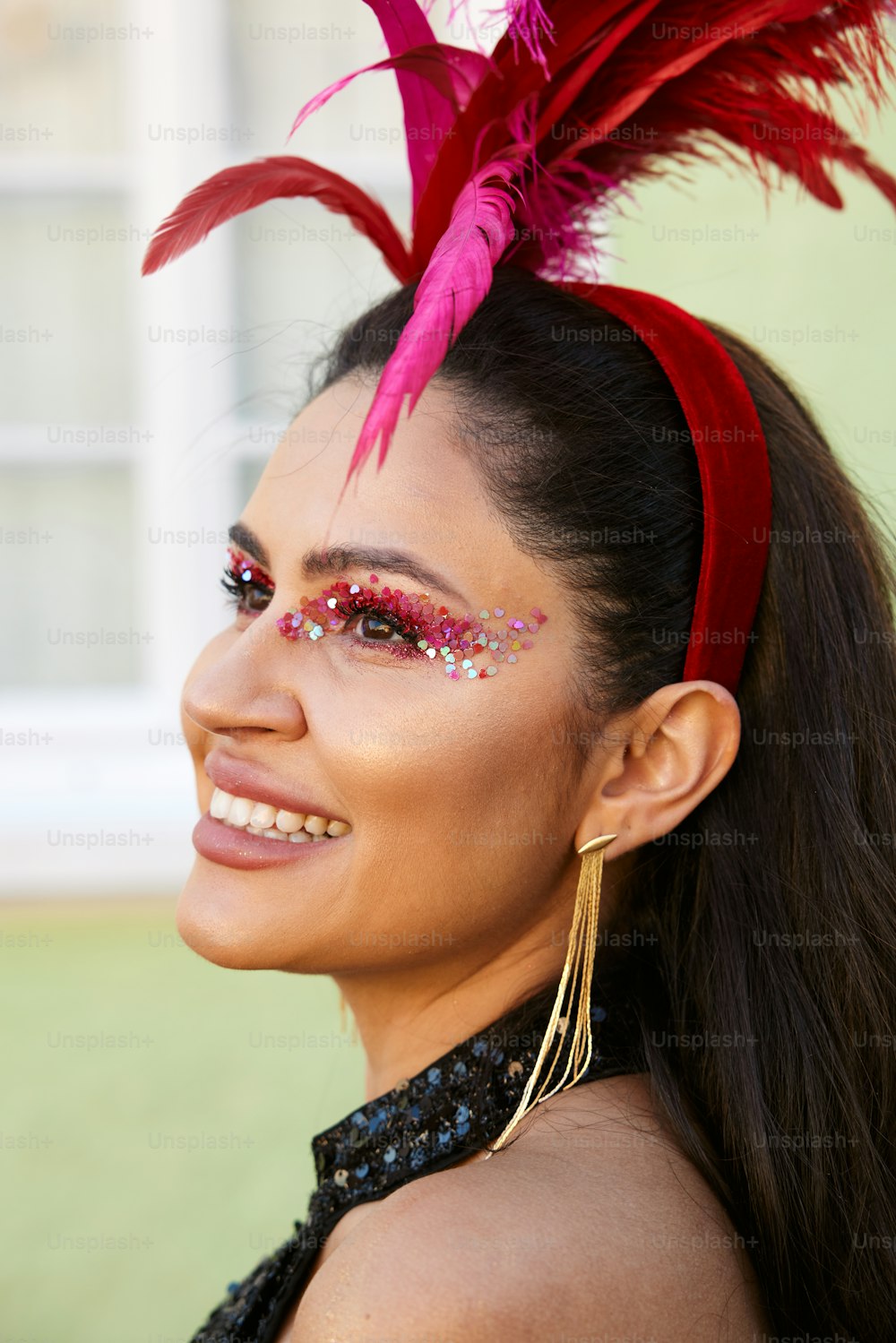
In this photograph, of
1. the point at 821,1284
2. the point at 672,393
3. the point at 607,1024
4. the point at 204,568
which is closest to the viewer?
the point at 821,1284

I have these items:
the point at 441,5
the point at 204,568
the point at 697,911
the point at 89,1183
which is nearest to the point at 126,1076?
the point at 89,1183

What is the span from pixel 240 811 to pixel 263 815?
48mm

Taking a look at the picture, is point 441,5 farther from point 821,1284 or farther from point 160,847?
point 821,1284

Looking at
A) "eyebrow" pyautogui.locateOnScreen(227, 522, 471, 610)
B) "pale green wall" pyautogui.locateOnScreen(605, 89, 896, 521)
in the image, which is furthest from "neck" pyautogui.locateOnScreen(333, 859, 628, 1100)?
"pale green wall" pyautogui.locateOnScreen(605, 89, 896, 521)

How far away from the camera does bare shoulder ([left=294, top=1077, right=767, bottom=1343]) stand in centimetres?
116

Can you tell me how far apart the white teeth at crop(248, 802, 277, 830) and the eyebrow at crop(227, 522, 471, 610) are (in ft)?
0.98

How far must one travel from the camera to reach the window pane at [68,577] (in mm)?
3709

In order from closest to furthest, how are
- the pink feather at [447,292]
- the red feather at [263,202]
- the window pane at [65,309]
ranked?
the pink feather at [447,292] < the red feather at [263,202] < the window pane at [65,309]

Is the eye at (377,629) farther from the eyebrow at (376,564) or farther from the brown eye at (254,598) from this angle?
the brown eye at (254,598)

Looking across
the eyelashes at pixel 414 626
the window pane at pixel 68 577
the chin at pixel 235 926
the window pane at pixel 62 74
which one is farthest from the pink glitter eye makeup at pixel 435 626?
the window pane at pixel 62 74

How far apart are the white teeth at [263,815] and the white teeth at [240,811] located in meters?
0.01

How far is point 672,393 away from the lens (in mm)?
1753

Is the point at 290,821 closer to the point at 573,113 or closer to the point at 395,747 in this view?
the point at 395,747

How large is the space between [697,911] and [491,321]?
0.85 metres
